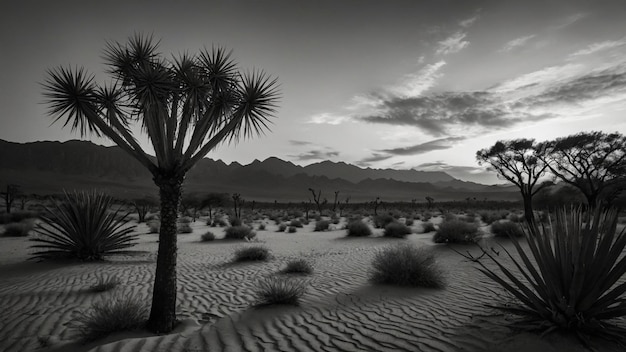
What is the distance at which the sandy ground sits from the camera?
15.0 ft

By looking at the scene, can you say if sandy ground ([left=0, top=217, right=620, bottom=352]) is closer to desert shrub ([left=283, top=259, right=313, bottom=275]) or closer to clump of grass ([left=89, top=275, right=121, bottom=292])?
clump of grass ([left=89, top=275, right=121, bottom=292])

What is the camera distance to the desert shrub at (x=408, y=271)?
764 cm

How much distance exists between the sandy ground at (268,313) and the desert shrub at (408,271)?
1.15 feet

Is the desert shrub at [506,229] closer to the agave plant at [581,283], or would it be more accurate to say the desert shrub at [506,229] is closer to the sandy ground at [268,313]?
the sandy ground at [268,313]

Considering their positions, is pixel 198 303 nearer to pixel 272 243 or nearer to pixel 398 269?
pixel 398 269

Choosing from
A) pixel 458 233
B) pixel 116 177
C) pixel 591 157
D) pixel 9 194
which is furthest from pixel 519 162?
pixel 116 177

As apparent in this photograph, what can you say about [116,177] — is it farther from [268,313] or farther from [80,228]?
[268,313]

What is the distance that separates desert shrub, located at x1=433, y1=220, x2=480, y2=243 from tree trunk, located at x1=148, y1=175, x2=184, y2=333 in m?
12.4

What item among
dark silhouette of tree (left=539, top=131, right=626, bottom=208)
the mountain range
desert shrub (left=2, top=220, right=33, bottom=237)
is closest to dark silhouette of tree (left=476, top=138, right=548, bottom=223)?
dark silhouette of tree (left=539, top=131, right=626, bottom=208)

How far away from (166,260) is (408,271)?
5444 mm

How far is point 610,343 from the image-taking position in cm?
402

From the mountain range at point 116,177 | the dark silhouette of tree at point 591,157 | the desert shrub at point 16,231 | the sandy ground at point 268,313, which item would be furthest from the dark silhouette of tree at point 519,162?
the mountain range at point 116,177

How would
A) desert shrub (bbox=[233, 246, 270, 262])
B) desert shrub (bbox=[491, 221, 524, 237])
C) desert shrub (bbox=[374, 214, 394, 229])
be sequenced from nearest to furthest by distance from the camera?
desert shrub (bbox=[233, 246, 270, 262]) → desert shrub (bbox=[491, 221, 524, 237]) → desert shrub (bbox=[374, 214, 394, 229])

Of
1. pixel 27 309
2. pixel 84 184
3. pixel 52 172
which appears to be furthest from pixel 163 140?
pixel 52 172
